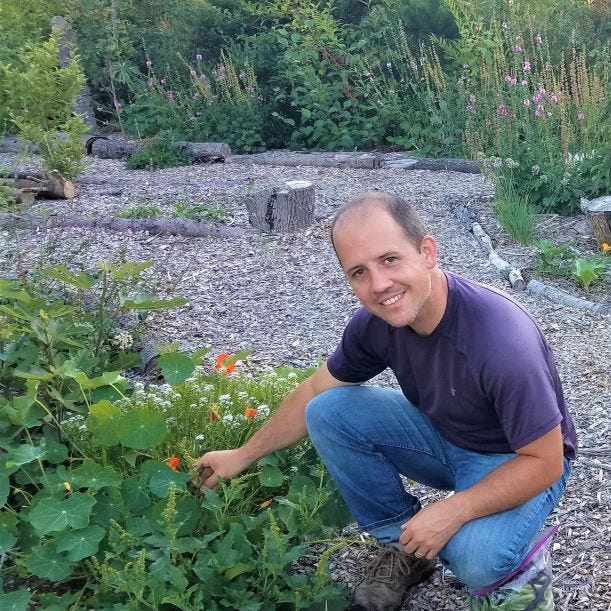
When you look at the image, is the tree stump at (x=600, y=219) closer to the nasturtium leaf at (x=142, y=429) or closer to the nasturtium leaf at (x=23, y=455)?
the nasturtium leaf at (x=142, y=429)

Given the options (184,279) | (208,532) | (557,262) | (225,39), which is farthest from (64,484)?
A: (225,39)

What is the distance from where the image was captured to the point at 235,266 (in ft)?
17.7

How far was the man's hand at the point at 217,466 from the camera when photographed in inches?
96.7

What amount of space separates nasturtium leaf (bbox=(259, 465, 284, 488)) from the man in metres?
0.08

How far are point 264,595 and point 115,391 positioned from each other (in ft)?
3.16

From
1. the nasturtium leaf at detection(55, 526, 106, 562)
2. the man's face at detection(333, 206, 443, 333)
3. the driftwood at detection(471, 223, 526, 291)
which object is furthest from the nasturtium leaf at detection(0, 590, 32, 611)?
the driftwood at detection(471, 223, 526, 291)

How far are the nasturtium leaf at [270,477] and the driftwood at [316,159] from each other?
21.0ft

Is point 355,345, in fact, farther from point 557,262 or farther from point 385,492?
point 557,262

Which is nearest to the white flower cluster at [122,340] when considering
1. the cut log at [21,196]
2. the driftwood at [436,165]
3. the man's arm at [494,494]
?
the man's arm at [494,494]

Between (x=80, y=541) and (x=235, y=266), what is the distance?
3328mm

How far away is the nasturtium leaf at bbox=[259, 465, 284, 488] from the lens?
2484 mm

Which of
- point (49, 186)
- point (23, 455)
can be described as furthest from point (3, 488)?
point (49, 186)

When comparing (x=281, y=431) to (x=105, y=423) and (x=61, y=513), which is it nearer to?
(x=105, y=423)

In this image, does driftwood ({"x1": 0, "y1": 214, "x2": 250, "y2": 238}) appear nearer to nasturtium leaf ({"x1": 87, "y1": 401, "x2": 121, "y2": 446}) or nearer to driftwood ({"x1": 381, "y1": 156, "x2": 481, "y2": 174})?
driftwood ({"x1": 381, "y1": 156, "x2": 481, "y2": 174})
